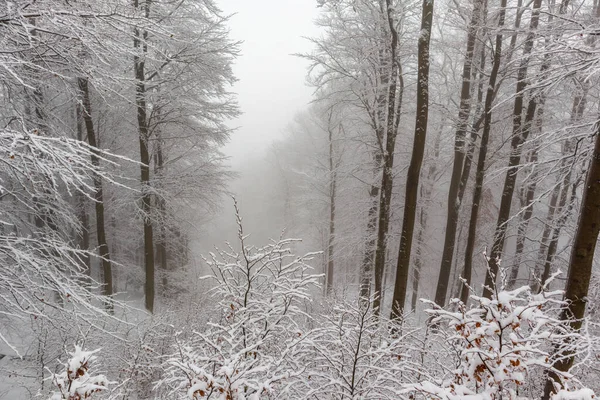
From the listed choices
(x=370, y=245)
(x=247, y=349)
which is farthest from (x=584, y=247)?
(x=370, y=245)

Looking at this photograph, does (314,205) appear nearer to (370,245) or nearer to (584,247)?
(370,245)

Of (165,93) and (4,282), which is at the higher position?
(165,93)

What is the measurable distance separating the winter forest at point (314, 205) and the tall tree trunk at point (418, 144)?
4 cm

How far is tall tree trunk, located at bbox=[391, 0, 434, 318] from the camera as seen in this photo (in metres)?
6.69

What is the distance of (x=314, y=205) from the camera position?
63.5 ft

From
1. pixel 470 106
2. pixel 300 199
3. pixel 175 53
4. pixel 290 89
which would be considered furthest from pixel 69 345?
pixel 290 89

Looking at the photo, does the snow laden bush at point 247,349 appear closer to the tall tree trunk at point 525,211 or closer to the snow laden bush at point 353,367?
the snow laden bush at point 353,367

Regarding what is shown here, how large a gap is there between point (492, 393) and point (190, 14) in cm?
1093

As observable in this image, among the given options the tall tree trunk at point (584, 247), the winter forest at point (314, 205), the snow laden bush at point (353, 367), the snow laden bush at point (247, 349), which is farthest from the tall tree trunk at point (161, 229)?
the tall tree trunk at point (584, 247)

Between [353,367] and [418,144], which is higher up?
[418,144]

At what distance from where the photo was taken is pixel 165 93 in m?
9.86

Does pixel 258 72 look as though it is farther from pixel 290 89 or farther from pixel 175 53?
pixel 175 53

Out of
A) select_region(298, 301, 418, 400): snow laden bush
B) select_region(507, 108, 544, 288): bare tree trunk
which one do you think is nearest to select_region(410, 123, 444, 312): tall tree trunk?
select_region(507, 108, 544, 288): bare tree trunk

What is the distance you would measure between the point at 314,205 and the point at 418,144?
12537mm
